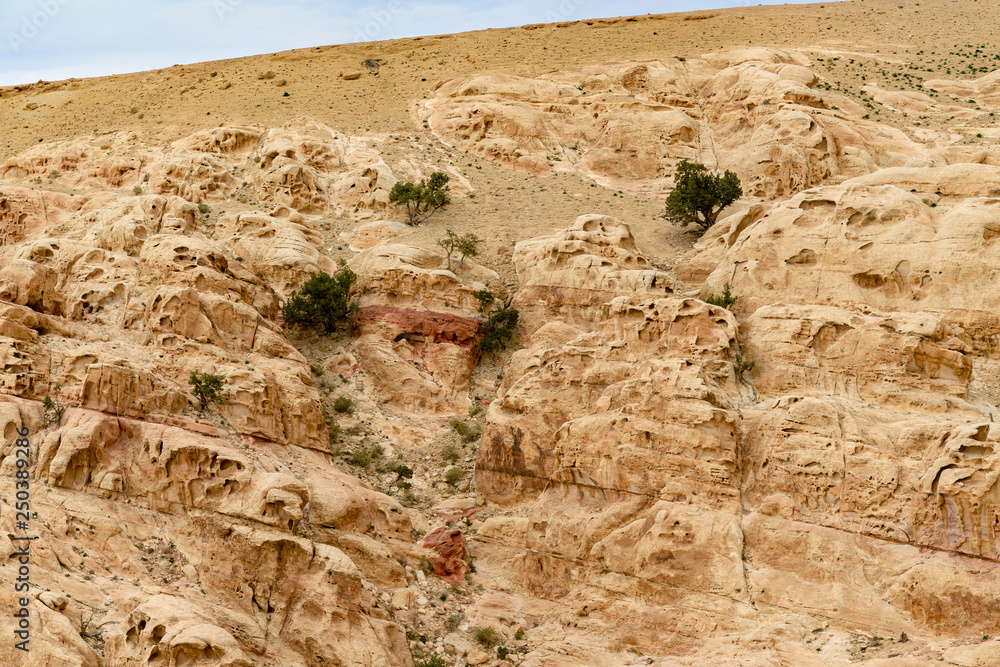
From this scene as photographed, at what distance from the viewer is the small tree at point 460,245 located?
120ft

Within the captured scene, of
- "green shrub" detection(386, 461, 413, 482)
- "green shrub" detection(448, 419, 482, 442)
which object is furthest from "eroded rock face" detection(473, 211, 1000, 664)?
"green shrub" detection(386, 461, 413, 482)

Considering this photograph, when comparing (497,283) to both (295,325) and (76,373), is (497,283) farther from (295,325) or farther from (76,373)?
(76,373)

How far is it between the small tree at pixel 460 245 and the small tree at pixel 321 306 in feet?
14.1

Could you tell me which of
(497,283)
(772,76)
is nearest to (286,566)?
(497,283)

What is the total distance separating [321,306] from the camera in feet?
109

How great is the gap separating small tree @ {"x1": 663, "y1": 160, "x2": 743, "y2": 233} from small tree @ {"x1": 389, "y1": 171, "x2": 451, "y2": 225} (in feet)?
30.9

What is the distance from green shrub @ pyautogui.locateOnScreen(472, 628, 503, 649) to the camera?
2416cm

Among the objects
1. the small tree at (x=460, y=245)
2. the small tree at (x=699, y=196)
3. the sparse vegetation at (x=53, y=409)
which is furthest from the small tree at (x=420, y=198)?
the sparse vegetation at (x=53, y=409)

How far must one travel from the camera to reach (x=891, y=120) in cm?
4666

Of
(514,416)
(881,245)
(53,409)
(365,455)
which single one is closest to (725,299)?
(881,245)

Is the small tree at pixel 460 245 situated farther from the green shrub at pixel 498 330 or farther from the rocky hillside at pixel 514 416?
the green shrub at pixel 498 330

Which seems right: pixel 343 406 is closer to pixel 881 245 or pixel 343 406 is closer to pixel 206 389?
pixel 206 389

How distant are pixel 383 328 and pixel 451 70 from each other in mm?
25883

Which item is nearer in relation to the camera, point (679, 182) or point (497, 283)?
point (497, 283)
